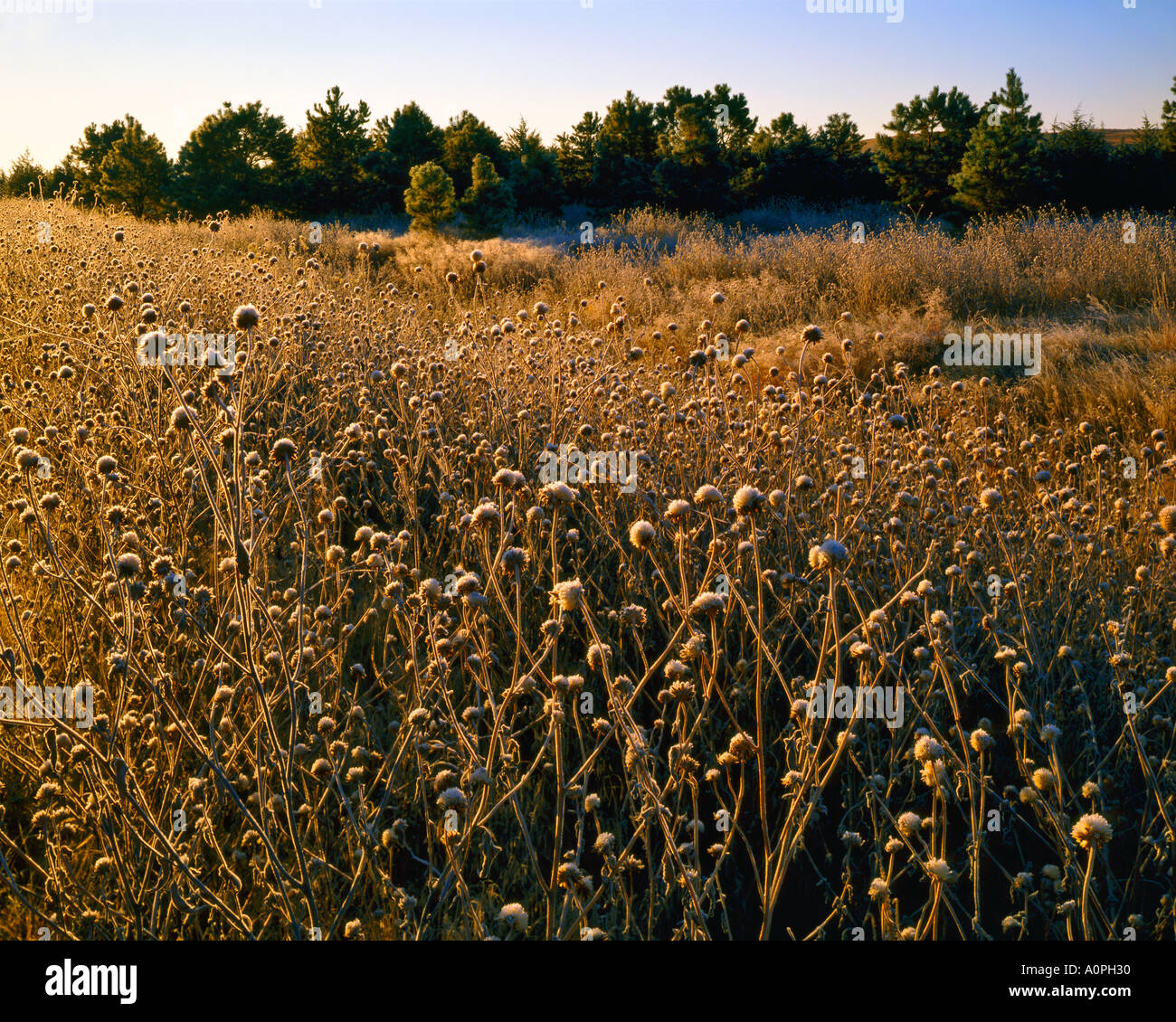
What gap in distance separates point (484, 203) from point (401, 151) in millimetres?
11235

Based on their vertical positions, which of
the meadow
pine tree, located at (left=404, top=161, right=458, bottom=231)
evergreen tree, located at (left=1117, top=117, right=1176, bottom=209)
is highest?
evergreen tree, located at (left=1117, top=117, right=1176, bottom=209)

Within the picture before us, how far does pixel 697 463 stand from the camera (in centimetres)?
389

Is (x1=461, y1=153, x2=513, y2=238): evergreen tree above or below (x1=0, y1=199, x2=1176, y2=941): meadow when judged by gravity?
above

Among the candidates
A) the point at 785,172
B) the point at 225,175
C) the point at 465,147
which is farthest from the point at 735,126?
the point at 225,175

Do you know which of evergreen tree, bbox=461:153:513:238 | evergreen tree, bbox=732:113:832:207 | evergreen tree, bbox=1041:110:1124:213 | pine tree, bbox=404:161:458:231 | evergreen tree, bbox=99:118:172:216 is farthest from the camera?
evergreen tree, bbox=99:118:172:216

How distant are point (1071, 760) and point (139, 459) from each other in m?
4.10

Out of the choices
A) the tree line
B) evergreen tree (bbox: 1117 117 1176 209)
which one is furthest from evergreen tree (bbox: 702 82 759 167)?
evergreen tree (bbox: 1117 117 1176 209)

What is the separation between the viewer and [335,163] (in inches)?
1142

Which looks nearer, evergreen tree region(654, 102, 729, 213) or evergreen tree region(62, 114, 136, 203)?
evergreen tree region(654, 102, 729, 213)

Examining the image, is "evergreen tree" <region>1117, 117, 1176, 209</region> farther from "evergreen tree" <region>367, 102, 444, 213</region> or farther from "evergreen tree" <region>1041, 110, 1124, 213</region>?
"evergreen tree" <region>367, 102, 444, 213</region>

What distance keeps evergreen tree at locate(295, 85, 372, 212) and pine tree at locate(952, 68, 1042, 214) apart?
67.8 feet

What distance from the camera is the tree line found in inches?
990

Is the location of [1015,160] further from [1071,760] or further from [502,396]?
[1071,760]

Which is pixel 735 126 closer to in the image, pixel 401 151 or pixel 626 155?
pixel 626 155
